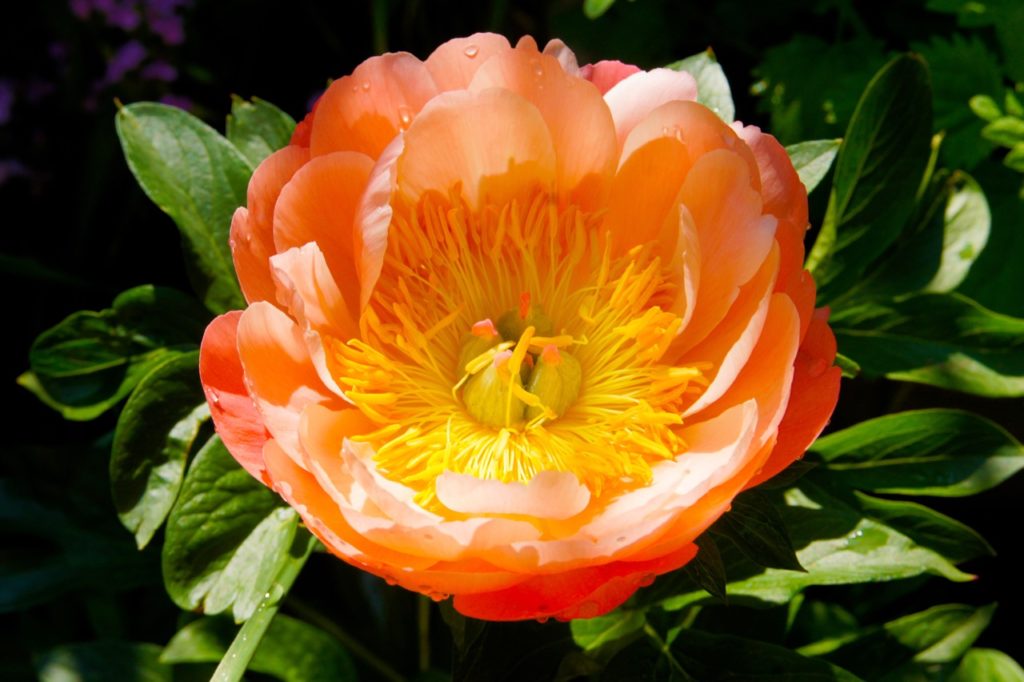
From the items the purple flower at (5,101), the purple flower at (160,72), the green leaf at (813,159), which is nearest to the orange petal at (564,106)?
the green leaf at (813,159)

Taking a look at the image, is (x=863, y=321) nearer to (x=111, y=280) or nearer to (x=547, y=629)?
(x=547, y=629)

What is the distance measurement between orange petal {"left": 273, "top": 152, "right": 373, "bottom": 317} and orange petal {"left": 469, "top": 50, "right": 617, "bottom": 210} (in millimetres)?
119

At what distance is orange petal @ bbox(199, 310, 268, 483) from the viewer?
747 mm

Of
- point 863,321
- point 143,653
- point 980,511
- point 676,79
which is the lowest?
point 980,511

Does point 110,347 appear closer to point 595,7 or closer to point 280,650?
point 280,650

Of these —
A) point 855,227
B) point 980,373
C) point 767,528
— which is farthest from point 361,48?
point 767,528

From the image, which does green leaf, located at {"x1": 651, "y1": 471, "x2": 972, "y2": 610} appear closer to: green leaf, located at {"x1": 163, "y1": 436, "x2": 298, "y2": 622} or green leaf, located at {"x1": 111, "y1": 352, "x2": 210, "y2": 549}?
green leaf, located at {"x1": 163, "y1": 436, "x2": 298, "y2": 622}

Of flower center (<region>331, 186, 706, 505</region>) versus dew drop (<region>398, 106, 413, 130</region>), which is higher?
dew drop (<region>398, 106, 413, 130</region>)

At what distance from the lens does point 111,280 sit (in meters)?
1.61

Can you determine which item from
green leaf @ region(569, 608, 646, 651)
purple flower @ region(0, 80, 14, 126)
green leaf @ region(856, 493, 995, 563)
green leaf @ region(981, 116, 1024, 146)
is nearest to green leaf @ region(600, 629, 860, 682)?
green leaf @ region(569, 608, 646, 651)

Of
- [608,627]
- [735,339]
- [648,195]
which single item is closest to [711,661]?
[608,627]

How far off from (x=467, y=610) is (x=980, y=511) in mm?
1028

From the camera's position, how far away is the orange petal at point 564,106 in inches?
31.8

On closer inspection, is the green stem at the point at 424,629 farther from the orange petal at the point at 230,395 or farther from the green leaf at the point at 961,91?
the green leaf at the point at 961,91
